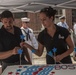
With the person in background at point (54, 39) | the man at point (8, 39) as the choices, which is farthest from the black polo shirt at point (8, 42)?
the person in background at point (54, 39)

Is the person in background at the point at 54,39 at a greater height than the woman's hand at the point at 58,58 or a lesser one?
greater

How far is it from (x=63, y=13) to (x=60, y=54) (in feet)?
40.2

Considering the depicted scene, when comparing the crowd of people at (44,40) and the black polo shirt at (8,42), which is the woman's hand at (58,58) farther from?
the black polo shirt at (8,42)

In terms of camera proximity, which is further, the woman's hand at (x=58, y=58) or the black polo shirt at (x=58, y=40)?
the black polo shirt at (x=58, y=40)

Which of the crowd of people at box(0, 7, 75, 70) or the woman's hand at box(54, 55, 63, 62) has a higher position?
the crowd of people at box(0, 7, 75, 70)

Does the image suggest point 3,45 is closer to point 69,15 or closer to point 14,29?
point 14,29

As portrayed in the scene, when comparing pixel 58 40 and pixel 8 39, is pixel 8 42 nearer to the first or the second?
pixel 8 39

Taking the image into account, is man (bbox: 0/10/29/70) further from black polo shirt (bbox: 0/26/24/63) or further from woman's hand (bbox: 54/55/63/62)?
woman's hand (bbox: 54/55/63/62)

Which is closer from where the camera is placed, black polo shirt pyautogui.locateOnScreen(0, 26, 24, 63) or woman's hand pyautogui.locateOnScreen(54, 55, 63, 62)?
woman's hand pyautogui.locateOnScreen(54, 55, 63, 62)

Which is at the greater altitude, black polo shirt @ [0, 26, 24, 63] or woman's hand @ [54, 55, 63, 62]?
black polo shirt @ [0, 26, 24, 63]

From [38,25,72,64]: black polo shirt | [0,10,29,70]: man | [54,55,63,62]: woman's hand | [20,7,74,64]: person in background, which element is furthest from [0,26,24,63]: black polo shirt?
[54,55,63,62]: woman's hand

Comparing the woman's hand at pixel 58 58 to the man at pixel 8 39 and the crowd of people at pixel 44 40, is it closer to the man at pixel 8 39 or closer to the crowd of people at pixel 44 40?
the crowd of people at pixel 44 40

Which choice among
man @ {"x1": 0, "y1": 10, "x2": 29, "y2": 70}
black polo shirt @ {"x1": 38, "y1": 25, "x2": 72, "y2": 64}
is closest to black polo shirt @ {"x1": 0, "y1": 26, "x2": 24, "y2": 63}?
man @ {"x1": 0, "y1": 10, "x2": 29, "y2": 70}

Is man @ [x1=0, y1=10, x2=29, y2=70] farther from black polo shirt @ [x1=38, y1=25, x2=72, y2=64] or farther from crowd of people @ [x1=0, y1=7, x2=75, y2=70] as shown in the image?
black polo shirt @ [x1=38, y1=25, x2=72, y2=64]
